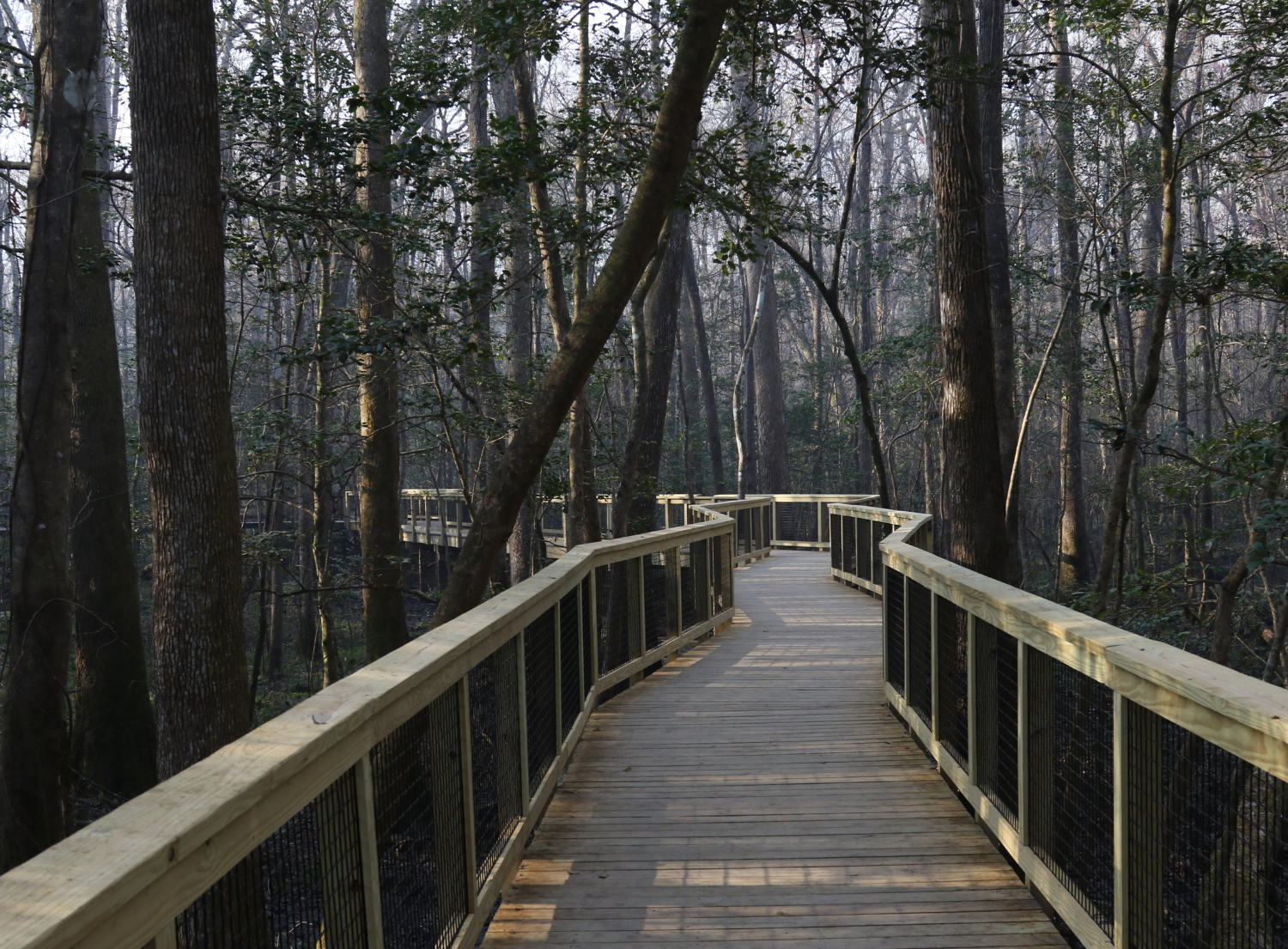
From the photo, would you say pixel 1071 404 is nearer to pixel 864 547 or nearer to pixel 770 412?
pixel 770 412

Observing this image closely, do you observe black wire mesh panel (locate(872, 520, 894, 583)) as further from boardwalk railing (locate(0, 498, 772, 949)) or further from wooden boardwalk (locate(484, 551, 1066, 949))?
boardwalk railing (locate(0, 498, 772, 949))

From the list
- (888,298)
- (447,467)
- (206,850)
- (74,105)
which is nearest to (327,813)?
(206,850)

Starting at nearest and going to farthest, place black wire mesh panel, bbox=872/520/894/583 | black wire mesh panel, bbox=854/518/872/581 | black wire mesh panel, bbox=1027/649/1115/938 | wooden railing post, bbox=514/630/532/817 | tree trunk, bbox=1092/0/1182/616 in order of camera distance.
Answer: black wire mesh panel, bbox=1027/649/1115/938 → wooden railing post, bbox=514/630/532/817 → tree trunk, bbox=1092/0/1182/616 → black wire mesh panel, bbox=872/520/894/583 → black wire mesh panel, bbox=854/518/872/581

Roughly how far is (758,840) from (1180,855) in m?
1.95

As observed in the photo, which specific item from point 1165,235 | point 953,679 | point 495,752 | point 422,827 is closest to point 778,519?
point 1165,235

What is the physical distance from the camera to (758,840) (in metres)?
4.24

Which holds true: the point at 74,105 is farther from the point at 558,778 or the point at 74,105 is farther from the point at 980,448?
the point at 980,448

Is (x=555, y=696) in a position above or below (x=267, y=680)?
above

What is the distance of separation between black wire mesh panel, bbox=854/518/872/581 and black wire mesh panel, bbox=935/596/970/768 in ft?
23.6

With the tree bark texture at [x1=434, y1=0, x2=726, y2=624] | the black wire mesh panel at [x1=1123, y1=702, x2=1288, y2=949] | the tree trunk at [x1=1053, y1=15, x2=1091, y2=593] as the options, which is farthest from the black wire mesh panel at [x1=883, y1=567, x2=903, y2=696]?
the tree trunk at [x1=1053, y1=15, x2=1091, y2=593]

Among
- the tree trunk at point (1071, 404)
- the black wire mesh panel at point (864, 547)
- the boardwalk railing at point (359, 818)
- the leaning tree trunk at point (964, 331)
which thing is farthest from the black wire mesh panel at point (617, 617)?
the tree trunk at point (1071, 404)

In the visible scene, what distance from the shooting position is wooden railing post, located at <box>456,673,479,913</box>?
3.12 m

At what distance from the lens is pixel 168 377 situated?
5.39m

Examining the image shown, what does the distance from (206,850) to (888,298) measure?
2051 inches
